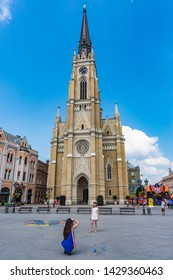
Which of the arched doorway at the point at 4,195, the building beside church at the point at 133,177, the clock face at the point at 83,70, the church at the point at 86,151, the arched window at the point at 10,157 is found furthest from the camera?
the building beside church at the point at 133,177

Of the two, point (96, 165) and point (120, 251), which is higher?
point (96, 165)

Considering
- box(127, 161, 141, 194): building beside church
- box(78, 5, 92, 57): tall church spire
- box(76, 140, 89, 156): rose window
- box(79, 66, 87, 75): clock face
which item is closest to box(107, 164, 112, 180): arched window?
box(76, 140, 89, 156): rose window

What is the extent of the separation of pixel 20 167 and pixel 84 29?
162 ft

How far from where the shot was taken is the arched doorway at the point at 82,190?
1547 inches

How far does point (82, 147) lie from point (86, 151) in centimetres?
144

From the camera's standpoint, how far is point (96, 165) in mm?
37312

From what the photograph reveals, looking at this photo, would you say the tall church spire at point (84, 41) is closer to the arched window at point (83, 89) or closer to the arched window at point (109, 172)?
the arched window at point (83, 89)

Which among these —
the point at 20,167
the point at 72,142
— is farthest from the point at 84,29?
the point at 20,167

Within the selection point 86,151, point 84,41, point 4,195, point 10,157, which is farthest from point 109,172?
point 84,41

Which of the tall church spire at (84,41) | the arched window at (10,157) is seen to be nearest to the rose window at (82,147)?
the arched window at (10,157)

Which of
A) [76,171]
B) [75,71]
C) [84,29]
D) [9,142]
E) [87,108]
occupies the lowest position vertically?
[76,171]

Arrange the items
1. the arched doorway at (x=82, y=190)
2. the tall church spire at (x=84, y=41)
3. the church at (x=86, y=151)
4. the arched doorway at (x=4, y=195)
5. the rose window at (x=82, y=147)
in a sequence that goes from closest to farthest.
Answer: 1. the arched doorway at (x=4, y=195)
2. the church at (x=86, y=151)
3. the arched doorway at (x=82, y=190)
4. the rose window at (x=82, y=147)
5. the tall church spire at (x=84, y=41)

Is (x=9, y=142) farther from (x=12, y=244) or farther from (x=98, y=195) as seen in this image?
(x=12, y=244)

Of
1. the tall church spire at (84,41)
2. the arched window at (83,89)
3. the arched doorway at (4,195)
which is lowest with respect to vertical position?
the arched doorway at (4,195)
